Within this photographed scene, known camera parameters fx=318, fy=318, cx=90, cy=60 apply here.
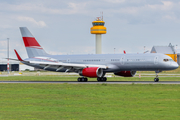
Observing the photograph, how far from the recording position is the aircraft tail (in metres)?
52.5

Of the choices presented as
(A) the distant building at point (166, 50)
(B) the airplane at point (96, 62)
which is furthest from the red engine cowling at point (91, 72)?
(A) the distant building at point (166, 50)

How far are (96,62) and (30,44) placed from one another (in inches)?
482

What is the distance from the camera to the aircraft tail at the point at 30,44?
52.5m

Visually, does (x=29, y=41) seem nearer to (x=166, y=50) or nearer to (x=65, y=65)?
(x=65, y=65)

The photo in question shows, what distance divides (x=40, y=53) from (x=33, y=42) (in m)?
2.17

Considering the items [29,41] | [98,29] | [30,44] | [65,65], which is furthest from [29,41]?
[98,29]

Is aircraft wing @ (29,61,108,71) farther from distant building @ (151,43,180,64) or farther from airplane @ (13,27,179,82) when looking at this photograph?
distant building @ (151,43,180,64)

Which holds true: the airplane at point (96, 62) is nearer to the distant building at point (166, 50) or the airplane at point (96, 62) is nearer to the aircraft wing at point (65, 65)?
the aircraft wing at point (65, 65)

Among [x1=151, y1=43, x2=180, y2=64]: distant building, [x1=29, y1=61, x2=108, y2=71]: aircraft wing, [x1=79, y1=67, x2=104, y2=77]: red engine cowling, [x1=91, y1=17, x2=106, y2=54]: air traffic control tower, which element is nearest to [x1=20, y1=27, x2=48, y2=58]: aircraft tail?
[x1=29, y1=61, x2=108, y2=71]: aircraft wing

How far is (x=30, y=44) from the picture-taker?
53.0 meters

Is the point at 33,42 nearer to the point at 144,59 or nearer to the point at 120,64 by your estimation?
the point at 120,64

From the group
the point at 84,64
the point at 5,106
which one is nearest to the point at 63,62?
the point at 84,64

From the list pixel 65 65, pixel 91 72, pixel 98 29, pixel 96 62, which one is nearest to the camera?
pixel 91 72

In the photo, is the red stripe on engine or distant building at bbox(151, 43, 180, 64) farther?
distant building at bbox(151, 43, 180, 64)
